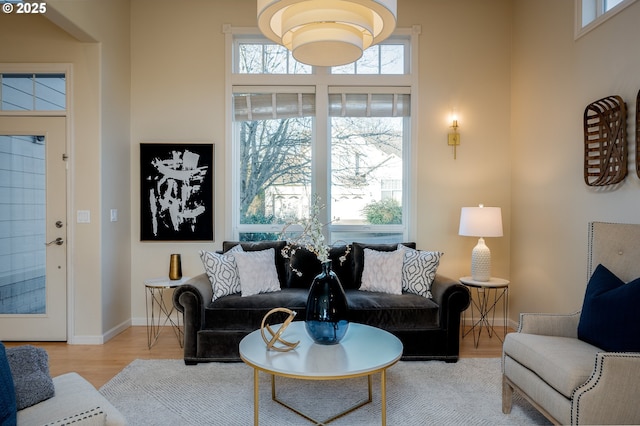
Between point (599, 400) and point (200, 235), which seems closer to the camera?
point (599, 400)

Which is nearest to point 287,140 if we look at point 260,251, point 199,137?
point 199,137

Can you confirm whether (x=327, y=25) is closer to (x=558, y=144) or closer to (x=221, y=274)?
(x=221, y=274)

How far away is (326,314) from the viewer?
239 centimetres

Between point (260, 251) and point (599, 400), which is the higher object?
point (260, 251)

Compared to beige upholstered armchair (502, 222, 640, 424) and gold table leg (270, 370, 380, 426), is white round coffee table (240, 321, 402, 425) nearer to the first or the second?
gold table leg (270, 370, 380, 426)

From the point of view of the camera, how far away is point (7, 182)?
377 cm

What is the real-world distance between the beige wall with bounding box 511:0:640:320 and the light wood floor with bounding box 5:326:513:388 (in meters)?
0.73

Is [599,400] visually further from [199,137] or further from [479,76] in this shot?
[199,137]

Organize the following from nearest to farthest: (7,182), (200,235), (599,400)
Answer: (599,400), (7,182), (200,235)

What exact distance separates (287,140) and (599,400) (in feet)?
11.7

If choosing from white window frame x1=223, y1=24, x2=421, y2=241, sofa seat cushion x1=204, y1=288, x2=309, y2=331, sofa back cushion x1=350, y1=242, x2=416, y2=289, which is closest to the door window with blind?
white window frame x1=223, y1=24, x2=421, y2=241

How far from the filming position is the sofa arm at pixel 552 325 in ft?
8.10

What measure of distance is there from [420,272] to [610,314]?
5.32ft
